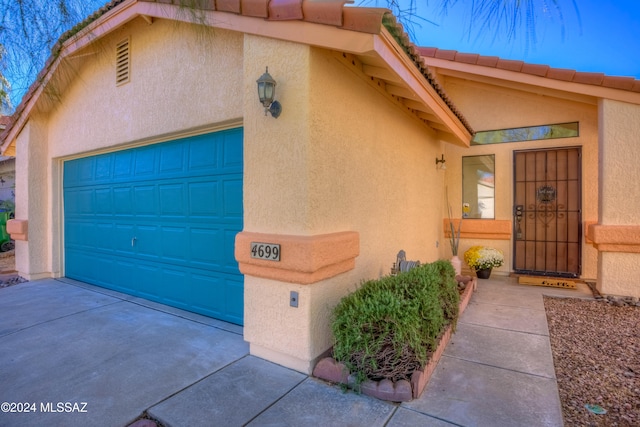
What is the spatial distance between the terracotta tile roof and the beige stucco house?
4cm

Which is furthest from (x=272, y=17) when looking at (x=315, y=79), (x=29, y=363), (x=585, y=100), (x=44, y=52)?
(x=585, y=100)

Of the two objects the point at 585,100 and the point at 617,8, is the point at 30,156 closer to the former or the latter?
the point at 617,8

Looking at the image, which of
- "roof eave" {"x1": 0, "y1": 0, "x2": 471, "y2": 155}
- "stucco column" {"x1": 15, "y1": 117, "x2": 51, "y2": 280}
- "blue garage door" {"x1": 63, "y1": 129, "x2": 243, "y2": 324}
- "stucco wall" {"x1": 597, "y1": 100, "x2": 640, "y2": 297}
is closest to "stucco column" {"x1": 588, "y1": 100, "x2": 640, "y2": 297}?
"stucco wall" {"x1": 597, "y1": 100, "x2": 640, "y2": 297}

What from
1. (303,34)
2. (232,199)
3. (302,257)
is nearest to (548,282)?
(302,257)

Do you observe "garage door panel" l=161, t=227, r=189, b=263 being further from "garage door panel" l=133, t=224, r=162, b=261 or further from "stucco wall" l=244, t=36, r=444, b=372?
"stucco wall" l=244, t=36, r=444, b=372

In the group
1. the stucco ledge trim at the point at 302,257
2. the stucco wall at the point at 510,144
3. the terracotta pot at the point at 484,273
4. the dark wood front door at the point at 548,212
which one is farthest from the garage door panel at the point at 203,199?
the dark wood front door at the point at 548,212

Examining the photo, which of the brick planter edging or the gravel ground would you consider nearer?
the gravel ground

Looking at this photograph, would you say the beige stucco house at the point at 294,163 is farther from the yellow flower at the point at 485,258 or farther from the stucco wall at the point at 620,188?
the yellow flower at the point at 485,258

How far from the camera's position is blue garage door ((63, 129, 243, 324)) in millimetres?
4652

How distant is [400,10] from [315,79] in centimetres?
149

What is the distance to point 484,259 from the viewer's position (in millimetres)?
7582

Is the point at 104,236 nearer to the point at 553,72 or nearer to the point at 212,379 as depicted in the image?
the point at 212,379

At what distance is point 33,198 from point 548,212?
39.3 ft

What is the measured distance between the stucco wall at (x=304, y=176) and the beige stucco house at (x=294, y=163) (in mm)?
23
